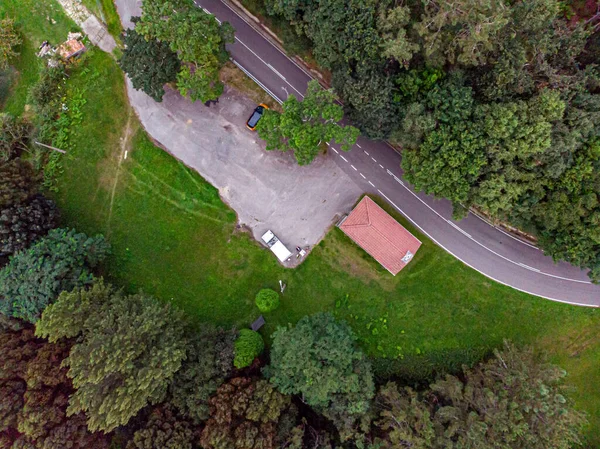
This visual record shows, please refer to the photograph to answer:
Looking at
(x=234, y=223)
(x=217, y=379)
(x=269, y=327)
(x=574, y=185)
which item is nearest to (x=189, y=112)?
(x=234, y=223)

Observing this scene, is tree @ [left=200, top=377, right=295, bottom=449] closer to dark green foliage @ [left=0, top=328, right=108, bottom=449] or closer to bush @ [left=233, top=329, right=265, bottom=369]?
bush @ [left=233, top=329, right=265, bottom=369]

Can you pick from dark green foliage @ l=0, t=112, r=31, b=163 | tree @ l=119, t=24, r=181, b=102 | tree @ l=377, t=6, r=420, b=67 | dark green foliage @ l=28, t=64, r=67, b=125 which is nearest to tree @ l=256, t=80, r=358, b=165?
tree @ l=377, t=6, r=420, b=67

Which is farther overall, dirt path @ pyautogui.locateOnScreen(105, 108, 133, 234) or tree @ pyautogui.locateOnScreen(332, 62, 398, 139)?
dirt path @ pyautogui.locateOnScreen(105, 108, 133, 234)

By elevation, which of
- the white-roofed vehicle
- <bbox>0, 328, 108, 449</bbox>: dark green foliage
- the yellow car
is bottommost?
<bbox>0, 328, 108, 449</bbox>: dark green foliage

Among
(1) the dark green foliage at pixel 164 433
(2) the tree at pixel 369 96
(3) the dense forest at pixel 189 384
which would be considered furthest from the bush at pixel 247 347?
(2) the tree at pixel 369 96

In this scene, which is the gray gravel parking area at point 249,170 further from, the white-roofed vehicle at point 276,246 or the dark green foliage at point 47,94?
the dark green foliage at point 47,94

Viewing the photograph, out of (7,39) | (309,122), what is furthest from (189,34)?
(7,39)

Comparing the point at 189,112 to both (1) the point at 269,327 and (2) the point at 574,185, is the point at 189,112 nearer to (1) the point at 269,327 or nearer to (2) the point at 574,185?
(1) the point at 269,327
